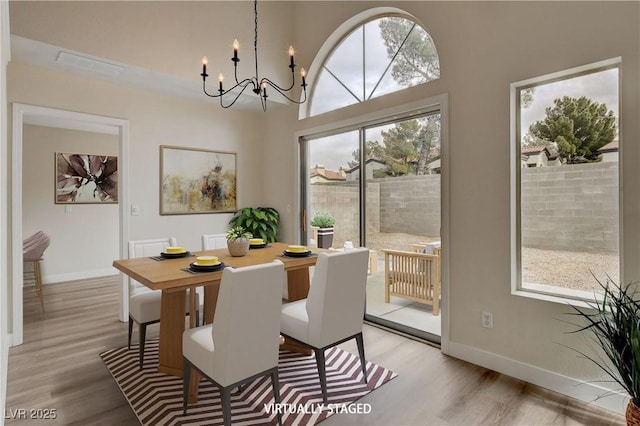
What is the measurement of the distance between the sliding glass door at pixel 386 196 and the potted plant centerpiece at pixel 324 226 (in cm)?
2

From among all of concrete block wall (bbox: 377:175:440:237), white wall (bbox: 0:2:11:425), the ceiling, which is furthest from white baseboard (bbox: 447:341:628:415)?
the ceiling

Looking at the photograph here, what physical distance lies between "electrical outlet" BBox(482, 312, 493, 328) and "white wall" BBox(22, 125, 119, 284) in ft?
19.8

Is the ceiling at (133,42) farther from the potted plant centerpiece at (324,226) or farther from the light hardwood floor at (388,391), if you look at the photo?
the light hardwood floor at (388,391)

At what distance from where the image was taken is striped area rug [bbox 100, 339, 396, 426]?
2090mm

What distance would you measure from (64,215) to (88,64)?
3.55 meters

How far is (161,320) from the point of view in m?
2.55

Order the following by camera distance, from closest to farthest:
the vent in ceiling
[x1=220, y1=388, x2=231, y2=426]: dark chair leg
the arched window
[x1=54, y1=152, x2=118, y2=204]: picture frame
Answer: [x1=220, y1=388, x2=231, y2=426]: dark chair leg → the vent in ceiling → the arched window → [x1=54, y1=152, x2=118, y2=204]: picture frame

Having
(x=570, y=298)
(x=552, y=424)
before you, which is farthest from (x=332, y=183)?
(x=552, y=424)

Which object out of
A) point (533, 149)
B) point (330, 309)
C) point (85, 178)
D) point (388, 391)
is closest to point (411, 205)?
point (533, 149)

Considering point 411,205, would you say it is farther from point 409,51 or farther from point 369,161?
point 409,51

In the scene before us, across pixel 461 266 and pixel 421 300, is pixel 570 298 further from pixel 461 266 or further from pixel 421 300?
pixel 421 300

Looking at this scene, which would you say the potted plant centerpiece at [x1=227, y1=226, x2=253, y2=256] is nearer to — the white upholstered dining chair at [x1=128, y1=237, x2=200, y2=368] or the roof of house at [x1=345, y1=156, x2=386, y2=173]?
the white upholstered dining chair at [x1=128, y1=237, x2=200, y2=368]

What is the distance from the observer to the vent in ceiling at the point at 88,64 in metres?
3.08

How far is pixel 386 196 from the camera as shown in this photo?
3.46 metres
